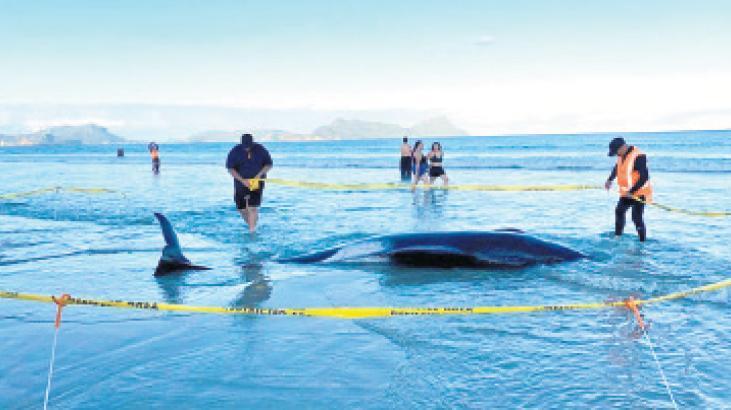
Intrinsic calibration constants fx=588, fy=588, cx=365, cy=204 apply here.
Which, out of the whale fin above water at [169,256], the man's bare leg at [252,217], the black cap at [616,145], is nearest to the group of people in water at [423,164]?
the man's bare leg at [252,217]

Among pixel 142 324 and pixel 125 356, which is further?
pixel 142 324

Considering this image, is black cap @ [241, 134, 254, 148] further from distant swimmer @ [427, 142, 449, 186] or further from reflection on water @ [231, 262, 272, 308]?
distant swimmer @ [427, 142, 449, 186]

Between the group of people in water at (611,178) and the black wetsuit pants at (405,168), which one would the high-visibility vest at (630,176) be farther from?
the black wetsuit pants at (405,168)

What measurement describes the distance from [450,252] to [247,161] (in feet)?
15.0

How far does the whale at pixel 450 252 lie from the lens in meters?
7.64

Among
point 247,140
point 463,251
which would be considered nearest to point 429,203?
point 247,140

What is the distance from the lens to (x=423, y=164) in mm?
21406

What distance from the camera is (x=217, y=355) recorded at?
465 cm

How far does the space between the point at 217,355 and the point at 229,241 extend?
5.85 metres

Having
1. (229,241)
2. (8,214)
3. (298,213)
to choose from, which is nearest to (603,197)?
(298,213)

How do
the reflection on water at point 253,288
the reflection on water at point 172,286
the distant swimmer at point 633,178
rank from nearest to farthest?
the reflection on water at point 253,288
the reflection on water at point 172,286
the distant swimmer at point 633,178

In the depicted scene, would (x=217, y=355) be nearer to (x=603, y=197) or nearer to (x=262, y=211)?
(x=262, y=211)

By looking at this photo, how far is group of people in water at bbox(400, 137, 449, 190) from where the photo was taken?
723 inches

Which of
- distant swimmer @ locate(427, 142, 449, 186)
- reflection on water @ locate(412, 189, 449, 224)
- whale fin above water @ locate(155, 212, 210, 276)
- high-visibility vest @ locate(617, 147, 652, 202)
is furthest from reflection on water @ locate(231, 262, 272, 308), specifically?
distant swimmer @ locate(427, 142, 449, 186)
